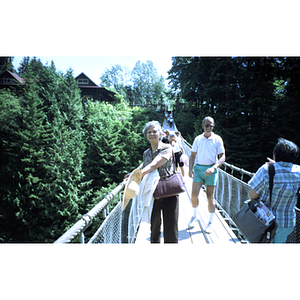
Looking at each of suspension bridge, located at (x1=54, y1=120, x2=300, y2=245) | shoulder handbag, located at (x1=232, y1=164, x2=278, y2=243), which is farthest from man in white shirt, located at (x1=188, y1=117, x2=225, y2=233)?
shoulder handbag, located at (x1=232, y1=164, x2=278, y2=243)

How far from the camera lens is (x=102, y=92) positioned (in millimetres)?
38406

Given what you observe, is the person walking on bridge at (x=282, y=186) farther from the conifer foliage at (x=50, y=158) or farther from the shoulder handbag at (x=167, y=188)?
the conifer foliage at (x=50, y=158)

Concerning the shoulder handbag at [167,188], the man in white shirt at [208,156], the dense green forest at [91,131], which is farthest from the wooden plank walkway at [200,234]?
the dense green forest at [91,131]

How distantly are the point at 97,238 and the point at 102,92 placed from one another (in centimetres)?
3838

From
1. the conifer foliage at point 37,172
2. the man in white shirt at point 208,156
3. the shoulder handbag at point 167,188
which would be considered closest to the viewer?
the shoulder handbag at point 167,188

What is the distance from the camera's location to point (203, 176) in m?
3.12

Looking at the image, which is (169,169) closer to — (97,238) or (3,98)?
(97,238)

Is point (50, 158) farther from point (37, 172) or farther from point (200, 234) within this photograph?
point (200, 234)

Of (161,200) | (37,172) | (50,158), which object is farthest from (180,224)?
(37,172)

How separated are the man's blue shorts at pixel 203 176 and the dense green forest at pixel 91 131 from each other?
14904mm

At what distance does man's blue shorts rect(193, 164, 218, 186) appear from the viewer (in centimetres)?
308

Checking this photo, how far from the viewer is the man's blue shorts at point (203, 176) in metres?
3.08

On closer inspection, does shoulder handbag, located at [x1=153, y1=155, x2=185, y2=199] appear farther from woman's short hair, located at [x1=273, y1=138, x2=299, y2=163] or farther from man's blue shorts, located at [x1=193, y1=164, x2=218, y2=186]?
man's blue shorts, located at [x1=193, y1=164, x2=218, y2=186]

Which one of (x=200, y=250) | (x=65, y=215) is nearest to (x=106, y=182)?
(x=65, y=215)
